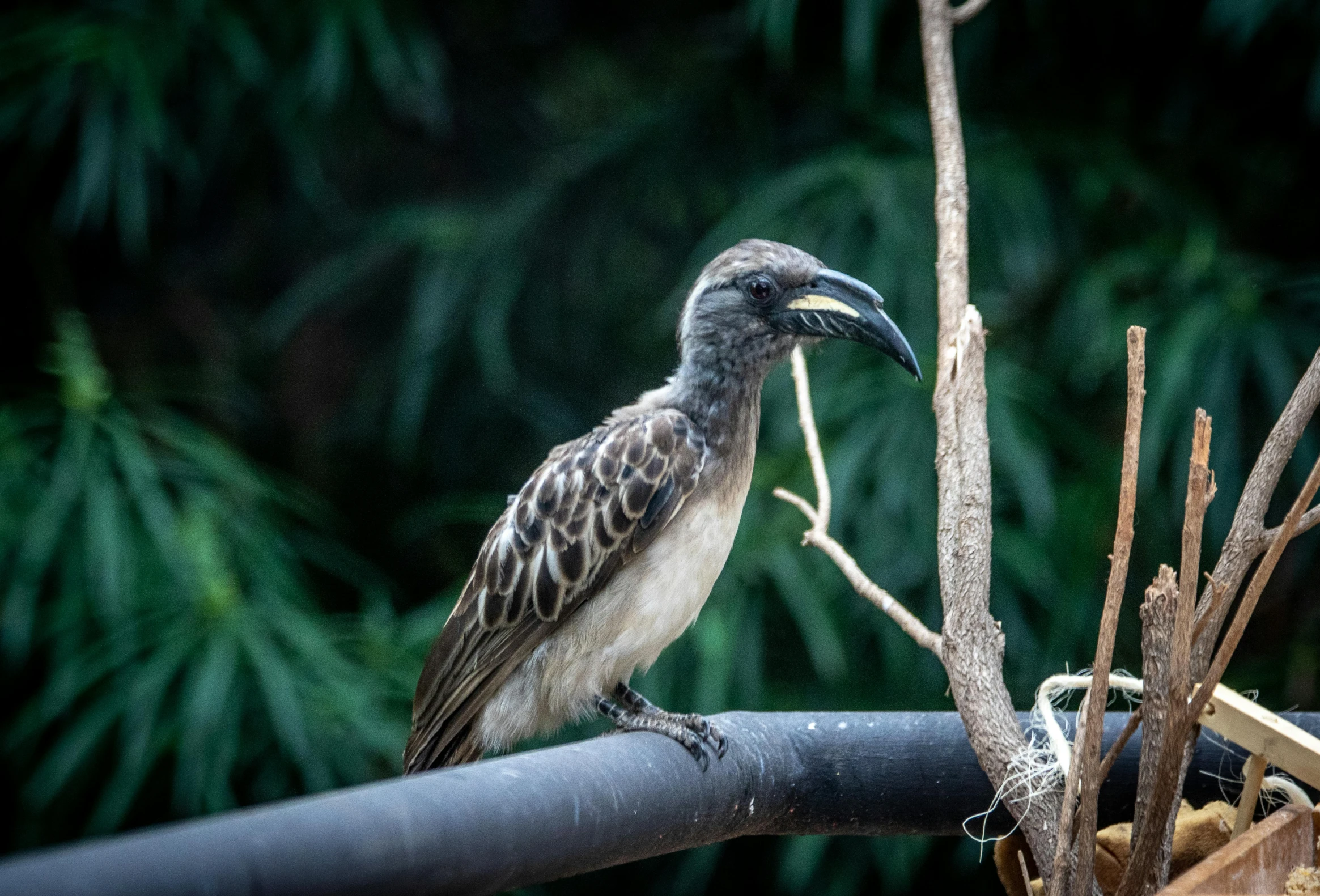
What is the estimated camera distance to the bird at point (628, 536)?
1518mm

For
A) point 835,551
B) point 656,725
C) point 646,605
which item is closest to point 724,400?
point 646,605

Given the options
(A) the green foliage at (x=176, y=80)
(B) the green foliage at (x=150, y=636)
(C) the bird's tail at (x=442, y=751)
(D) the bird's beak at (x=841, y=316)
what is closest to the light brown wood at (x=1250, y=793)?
(D) the bird's beak at (x=841, y=316)

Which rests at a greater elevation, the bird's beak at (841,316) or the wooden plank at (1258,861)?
the bird's beak at (841,316)

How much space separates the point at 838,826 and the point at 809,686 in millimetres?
1206

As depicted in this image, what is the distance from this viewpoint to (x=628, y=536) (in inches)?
59.8

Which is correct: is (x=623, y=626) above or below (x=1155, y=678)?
below

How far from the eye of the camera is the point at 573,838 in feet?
2.71

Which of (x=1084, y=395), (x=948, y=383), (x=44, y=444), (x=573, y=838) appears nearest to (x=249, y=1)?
(x=44, y=444)

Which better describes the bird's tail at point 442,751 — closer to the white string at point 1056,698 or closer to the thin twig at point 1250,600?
the white string at point 1056,698

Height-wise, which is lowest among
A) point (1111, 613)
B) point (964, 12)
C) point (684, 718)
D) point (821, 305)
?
point (684, 718)

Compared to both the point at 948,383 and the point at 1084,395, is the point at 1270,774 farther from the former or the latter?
the point at 1084,395

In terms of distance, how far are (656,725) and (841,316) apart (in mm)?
539

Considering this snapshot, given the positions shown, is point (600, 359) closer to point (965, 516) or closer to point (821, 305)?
point (821, 305)

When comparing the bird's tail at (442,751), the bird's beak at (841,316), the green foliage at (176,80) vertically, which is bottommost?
the bird's tail at (442,751)
